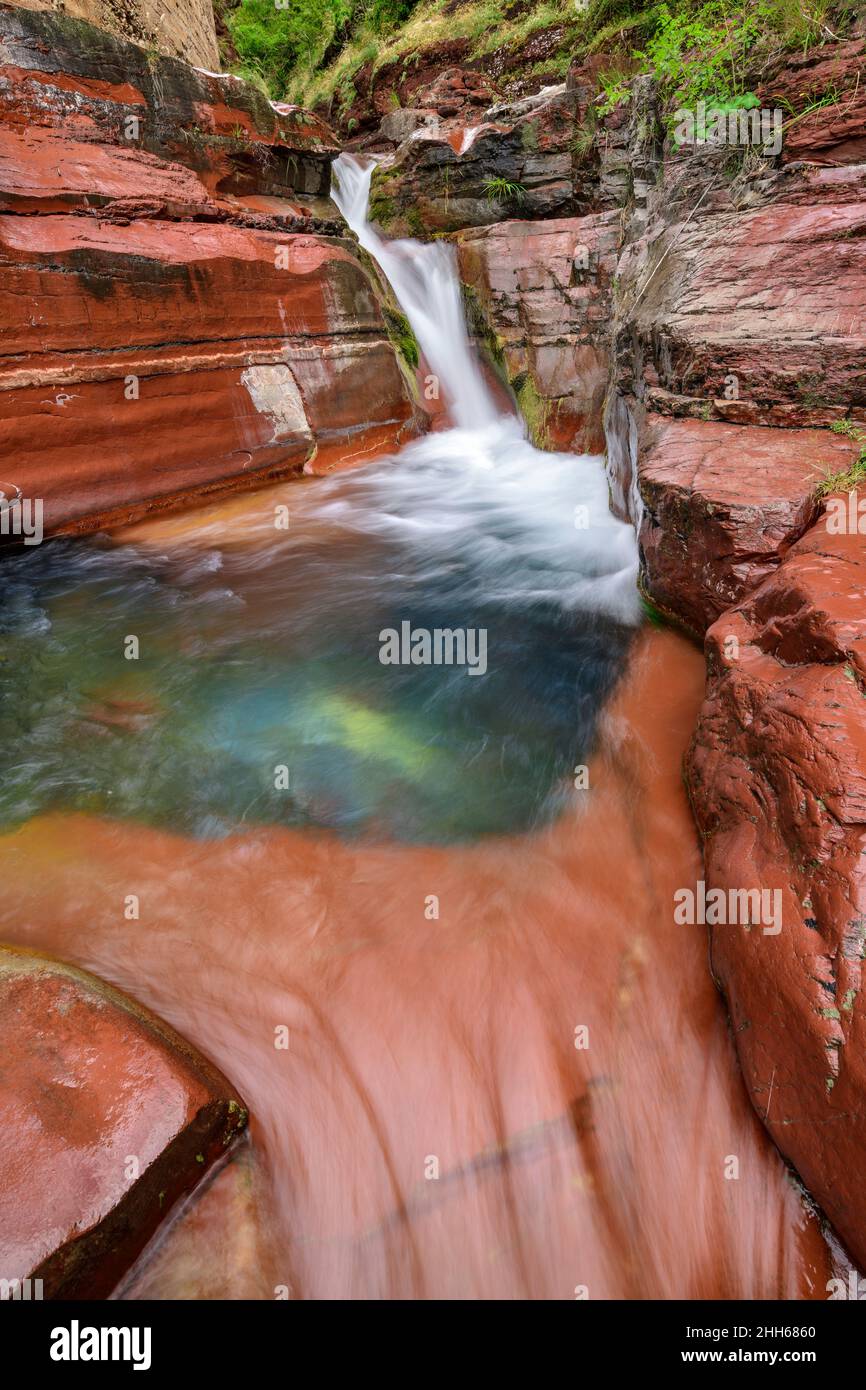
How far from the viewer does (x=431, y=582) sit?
5.76 m

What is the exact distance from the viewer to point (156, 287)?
637cm

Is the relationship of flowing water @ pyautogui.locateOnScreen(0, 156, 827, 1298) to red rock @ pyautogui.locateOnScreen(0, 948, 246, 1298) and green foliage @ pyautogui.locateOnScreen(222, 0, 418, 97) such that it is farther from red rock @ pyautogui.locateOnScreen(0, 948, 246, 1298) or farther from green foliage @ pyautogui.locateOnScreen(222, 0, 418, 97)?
green foliage @ pyautogui.locateOnScreen(222, 0, 418, 97)

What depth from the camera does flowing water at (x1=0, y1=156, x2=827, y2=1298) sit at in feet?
6.46

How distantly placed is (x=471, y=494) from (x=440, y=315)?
354cm

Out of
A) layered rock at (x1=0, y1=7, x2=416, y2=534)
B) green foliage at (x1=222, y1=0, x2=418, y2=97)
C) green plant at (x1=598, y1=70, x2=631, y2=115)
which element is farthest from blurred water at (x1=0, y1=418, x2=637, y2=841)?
green foliage at (x1=222, y1=0, x2=418, y2=97)

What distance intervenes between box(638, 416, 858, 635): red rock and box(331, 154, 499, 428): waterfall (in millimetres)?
5760

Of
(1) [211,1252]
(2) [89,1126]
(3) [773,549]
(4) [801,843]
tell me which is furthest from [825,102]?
(1) [211,1252]

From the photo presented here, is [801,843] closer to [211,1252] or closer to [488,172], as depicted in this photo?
[211,1252]

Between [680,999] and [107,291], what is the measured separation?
23.8 feet
